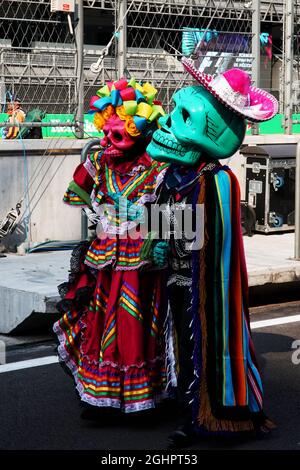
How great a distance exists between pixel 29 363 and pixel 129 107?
2016 millimetres

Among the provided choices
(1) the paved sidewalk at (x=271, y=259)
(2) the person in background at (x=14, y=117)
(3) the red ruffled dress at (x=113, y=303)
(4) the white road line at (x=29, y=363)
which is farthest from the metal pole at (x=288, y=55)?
(3) the red ruffled dress at (x=113, y=303)

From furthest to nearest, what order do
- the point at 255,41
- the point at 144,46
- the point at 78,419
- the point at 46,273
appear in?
the point at 144,46 → the point at 255,41 → the point at 46,273 → the point at 78,419

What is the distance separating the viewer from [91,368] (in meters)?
5.09

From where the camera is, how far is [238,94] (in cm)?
477

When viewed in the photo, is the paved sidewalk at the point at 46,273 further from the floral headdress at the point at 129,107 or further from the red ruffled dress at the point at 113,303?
the floral headdress at the point at 129,107

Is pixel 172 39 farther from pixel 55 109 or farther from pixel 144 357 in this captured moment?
pixel 144 357

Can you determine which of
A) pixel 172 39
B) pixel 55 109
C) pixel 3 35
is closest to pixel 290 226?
pixel 172 39

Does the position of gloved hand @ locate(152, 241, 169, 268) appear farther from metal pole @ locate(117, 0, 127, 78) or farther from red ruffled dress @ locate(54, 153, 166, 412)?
metal pole @ locate(117, 0, 127, 78)

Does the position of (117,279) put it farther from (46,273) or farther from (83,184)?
(46,273)

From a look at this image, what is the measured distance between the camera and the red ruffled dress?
16.5 ft

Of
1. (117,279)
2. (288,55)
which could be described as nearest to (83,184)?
(117,279)

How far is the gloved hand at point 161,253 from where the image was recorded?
16.2ft
